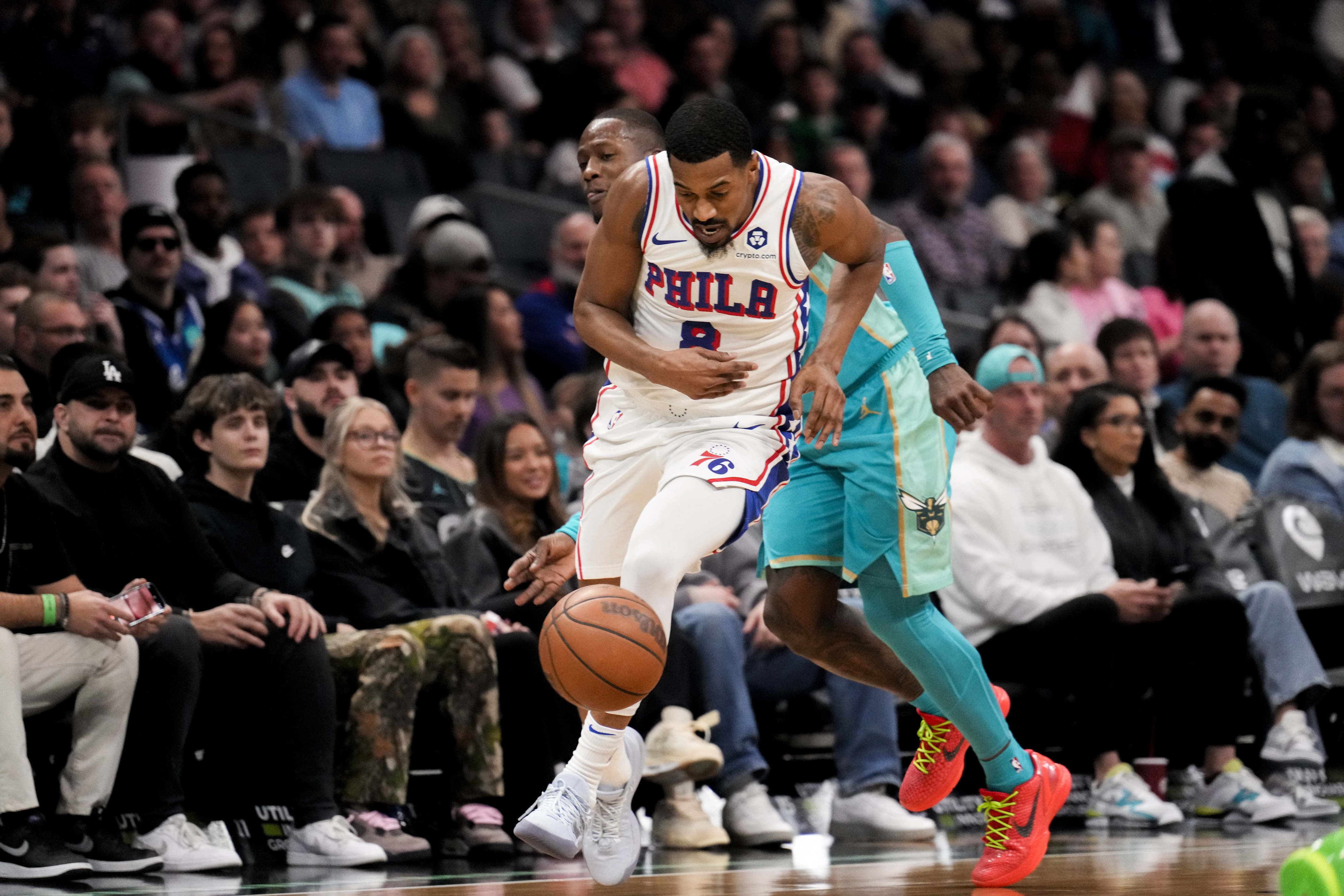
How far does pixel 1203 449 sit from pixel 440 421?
3582mm

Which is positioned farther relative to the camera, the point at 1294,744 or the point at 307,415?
the point at 1294,744

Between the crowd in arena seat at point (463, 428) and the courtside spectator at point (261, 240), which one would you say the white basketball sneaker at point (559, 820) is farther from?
the courtside spectator at point (261, 240)

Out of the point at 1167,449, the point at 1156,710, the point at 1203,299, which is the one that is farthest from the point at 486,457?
the point at 1203,299

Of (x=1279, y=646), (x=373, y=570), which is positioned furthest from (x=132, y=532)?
(x=1279, y=646)

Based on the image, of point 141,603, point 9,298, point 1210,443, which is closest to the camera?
point 141,603

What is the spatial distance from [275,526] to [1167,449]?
479cm

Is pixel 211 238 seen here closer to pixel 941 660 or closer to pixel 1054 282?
pixel 1054 282

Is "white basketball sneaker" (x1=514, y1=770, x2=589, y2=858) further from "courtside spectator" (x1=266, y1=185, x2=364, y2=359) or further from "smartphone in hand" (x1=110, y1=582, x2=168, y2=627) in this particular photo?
"courtside spectator" (x1=266, y1=185, x2=364, y2=359)

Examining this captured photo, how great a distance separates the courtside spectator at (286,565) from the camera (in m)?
5.63

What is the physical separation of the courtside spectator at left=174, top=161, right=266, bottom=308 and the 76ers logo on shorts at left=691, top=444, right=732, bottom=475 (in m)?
4.55

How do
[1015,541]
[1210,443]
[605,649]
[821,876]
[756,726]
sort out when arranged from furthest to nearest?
[1210,443] → [1015,541] → [756,726] → [821,876] → [605,649]

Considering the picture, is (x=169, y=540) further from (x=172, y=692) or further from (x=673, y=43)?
(x=673, y=43)

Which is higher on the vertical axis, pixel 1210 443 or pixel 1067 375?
pixel 1067 375

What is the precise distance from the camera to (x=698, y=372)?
4.12m
